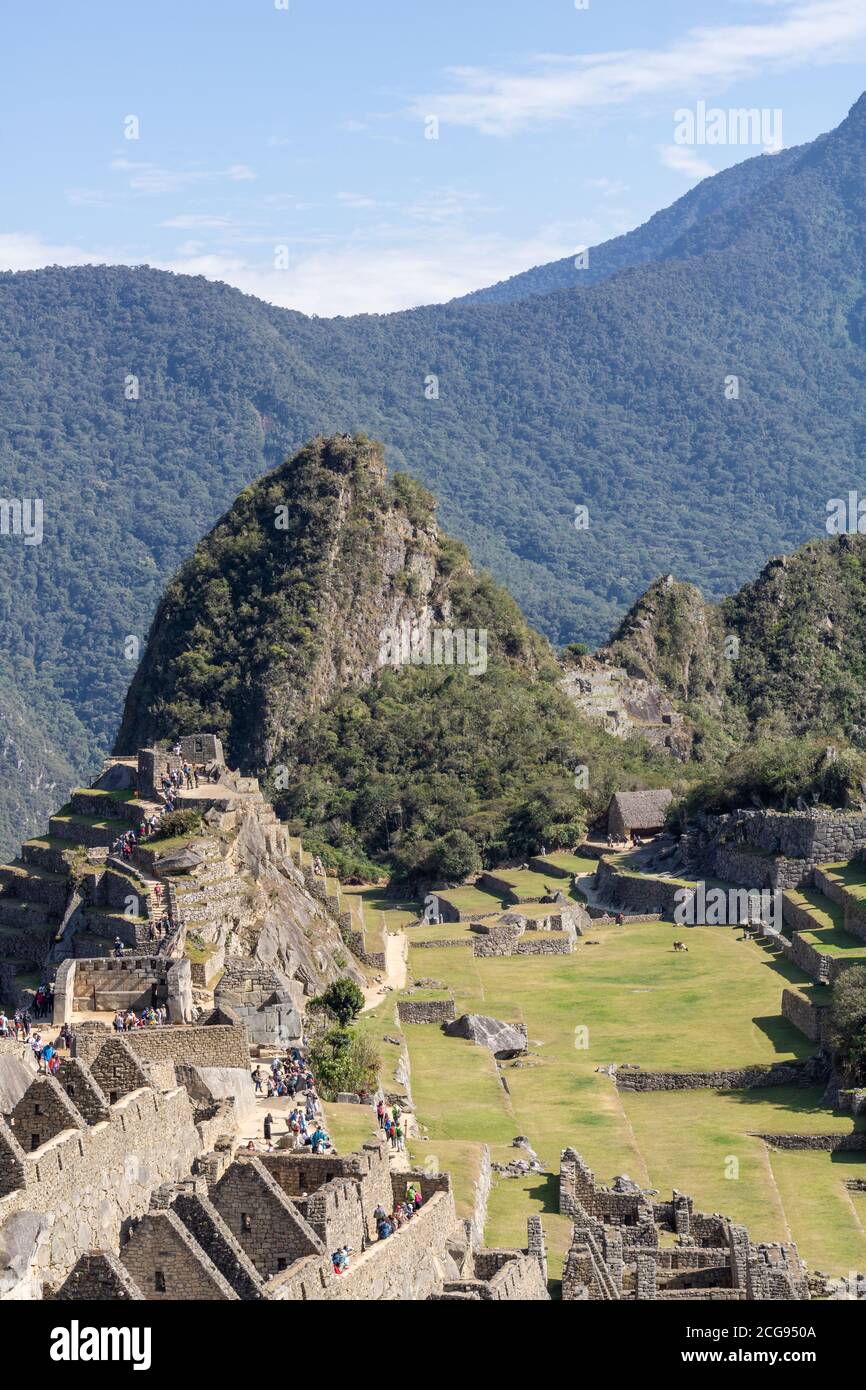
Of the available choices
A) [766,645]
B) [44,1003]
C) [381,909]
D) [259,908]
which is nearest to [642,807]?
[381,909]

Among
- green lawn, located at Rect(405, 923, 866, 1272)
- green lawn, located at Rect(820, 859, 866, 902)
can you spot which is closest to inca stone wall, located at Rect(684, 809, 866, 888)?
green lawn, located at Rect(820, 859, 866, 902)

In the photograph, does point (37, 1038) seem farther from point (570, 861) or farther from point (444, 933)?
point (570, 861)

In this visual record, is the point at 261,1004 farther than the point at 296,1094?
Yes

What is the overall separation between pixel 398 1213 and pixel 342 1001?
22.1m

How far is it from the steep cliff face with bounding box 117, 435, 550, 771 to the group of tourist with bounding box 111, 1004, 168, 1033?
78.1 meters

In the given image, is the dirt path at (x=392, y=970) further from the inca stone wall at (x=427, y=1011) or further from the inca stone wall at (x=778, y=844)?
the inca stone wall at (x=778, y=844)

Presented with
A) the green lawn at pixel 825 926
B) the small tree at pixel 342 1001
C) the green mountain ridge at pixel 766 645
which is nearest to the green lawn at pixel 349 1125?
the small tree at pixel 342 1001

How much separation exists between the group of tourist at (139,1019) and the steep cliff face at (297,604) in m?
78.1

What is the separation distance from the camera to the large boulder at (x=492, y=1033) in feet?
193

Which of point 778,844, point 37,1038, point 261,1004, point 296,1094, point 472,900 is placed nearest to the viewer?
point 296,1094

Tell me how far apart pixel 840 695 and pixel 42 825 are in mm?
48006

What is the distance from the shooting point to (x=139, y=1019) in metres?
45.0
